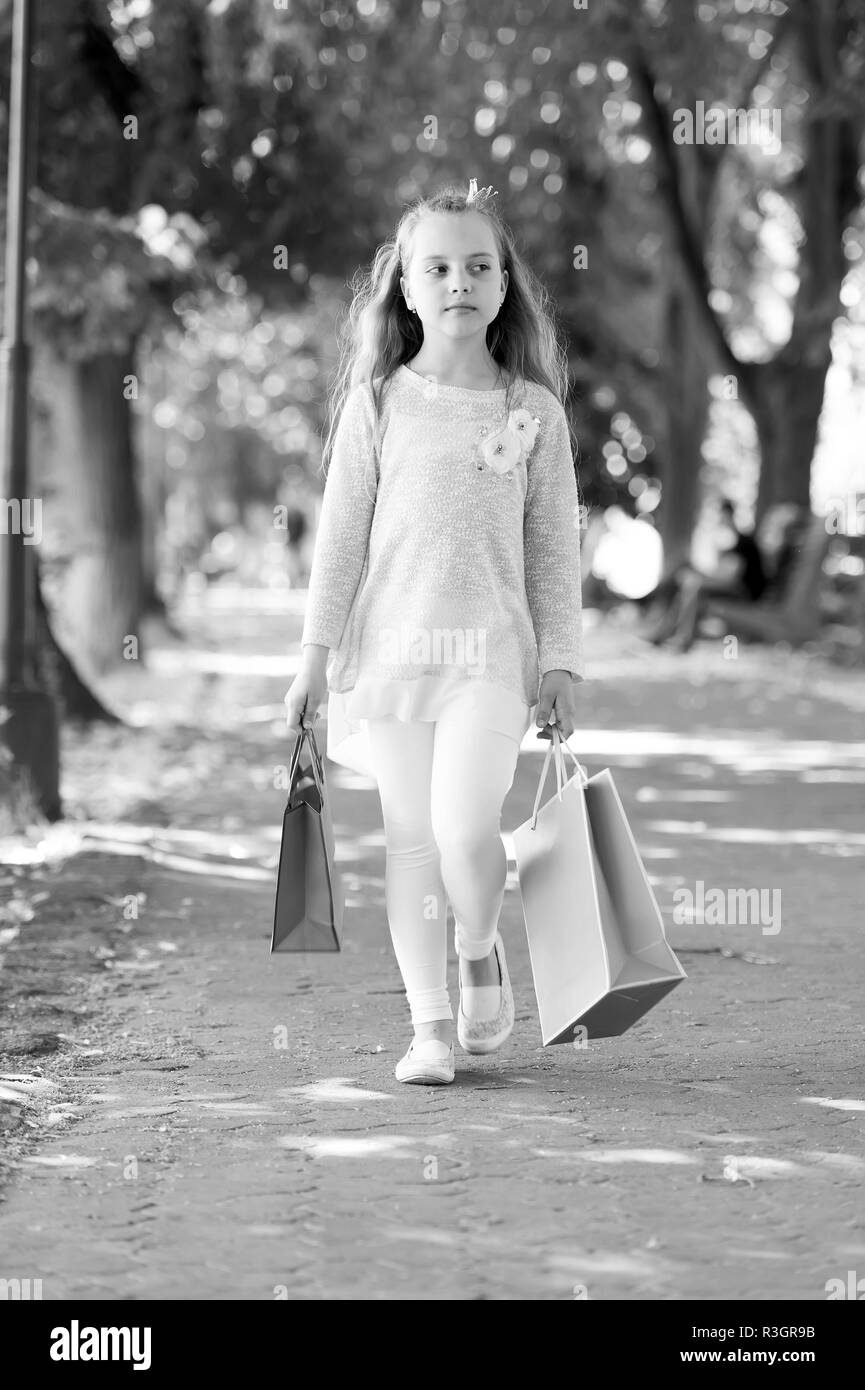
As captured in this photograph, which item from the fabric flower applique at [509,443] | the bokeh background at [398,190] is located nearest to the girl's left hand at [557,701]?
the fabric flower applique at [509,443]

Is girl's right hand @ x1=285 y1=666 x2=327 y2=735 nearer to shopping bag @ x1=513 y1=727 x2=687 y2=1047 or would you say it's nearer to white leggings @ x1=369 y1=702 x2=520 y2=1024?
white leggings @ x1=369 y1=702 x2=520 y2=1024

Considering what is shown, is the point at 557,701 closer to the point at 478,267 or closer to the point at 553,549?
the point at 553,549

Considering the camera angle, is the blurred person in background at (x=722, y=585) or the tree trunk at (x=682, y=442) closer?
the blurred person in background at (x=722, y=585)

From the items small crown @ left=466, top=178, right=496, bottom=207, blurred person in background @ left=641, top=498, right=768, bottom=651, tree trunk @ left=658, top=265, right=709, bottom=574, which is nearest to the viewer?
small crown @ left=466, top=178, right=496, bottom=207

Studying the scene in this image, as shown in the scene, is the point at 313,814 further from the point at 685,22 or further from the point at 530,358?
the point at 685,22

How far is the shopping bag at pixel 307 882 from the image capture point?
4.39 metres

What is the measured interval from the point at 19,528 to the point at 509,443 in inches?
185

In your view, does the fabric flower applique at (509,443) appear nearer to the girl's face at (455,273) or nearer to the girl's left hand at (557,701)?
the girl's face at (455,273)

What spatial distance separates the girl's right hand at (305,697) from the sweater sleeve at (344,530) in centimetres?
9

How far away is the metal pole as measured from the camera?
8.92 m

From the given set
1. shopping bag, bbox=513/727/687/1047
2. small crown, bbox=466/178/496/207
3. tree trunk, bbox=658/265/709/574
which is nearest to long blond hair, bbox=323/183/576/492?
small crown, bbox=466/178/496/207

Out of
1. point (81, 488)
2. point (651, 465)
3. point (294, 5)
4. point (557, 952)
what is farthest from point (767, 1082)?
point (651, 465)

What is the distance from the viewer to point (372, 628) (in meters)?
4.66

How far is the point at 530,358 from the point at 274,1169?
6.64 ft
